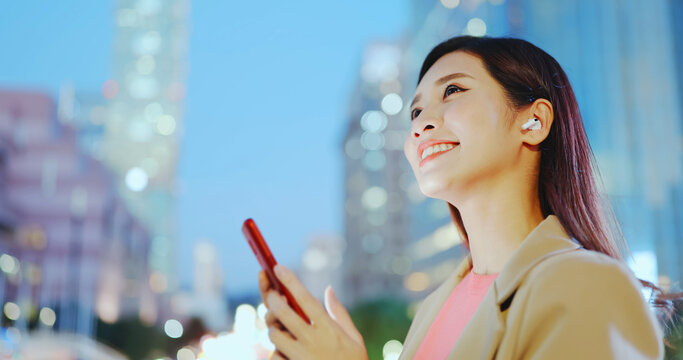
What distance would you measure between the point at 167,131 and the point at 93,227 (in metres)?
49.6

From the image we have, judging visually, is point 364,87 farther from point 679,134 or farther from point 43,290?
point 679,134

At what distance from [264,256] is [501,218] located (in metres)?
0.66

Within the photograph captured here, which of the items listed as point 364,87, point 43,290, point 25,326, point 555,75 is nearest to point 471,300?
point 555,75

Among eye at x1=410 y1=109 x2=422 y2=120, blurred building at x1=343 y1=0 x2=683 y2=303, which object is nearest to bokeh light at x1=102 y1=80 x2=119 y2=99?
blurred building at x1=343 y1=0 x2=683 y2=303

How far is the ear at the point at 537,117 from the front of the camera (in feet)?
5.46

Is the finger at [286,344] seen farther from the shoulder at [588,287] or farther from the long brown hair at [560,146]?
the long brown hair at [560,146]

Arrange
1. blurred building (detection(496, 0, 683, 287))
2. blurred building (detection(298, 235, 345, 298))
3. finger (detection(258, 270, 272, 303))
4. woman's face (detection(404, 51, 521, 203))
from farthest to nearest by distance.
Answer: blurred building (detection(298, 235, 345, 298)) < blurred building (detection(496, 0, 683, 287)) < woman's face (detection(404, 51, 521, 203)) < finger (detection(258, 270, 272, 303))

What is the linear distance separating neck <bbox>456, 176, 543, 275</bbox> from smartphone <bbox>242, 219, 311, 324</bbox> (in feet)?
1.90

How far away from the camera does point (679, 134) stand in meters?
15.7

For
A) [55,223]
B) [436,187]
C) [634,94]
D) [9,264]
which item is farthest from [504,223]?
[55,223]

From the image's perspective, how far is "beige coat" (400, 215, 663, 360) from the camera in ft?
3.73

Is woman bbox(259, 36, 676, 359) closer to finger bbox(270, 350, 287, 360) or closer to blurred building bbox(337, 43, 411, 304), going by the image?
finger bbox(270, 350, 287, 360)

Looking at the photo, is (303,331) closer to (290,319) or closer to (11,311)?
(290,319)

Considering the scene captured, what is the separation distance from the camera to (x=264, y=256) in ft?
4.85
